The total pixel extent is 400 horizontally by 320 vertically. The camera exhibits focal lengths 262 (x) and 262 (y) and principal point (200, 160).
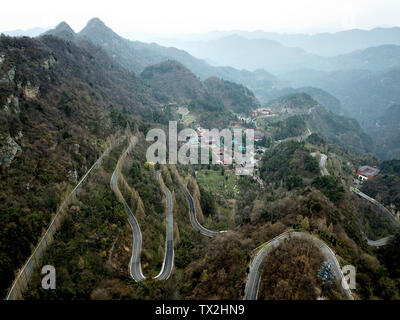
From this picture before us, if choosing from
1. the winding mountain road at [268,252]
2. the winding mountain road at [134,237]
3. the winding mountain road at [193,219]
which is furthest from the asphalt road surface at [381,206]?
the winding mountain road at [134,237]

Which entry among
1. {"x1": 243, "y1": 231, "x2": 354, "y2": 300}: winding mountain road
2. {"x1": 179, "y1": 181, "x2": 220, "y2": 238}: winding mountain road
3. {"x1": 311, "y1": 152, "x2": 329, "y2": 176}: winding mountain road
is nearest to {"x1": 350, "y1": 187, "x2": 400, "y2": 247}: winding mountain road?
{"x1": 311, "y1": 152, "x2": 329, "y2": 176}: winding mountain road

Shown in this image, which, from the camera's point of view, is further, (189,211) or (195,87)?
(195,87)

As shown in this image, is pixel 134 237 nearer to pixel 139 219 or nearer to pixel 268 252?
pixel 139 219

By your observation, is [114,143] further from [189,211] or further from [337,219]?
[337,219]

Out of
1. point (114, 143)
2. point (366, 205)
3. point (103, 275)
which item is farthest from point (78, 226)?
point (366, 205)

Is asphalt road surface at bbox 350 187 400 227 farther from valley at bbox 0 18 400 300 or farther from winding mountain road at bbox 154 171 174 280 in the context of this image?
winding mountain road at bbox 154 171 174 280

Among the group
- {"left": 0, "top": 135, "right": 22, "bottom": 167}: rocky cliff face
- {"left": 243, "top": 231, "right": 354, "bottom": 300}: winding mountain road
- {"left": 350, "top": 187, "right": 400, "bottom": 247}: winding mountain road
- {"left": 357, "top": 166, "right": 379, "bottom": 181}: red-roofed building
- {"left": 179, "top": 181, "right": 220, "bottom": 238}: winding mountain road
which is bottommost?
{"left": 350, "top": 187, "right": 400, "bottom": 247}: winding mountain road

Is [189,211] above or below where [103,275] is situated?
below
